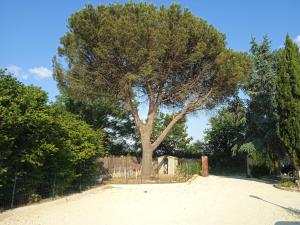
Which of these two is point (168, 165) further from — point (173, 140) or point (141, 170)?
point (173, 140)

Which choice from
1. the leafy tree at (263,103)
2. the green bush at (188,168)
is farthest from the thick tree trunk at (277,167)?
the green bush at (188,168)

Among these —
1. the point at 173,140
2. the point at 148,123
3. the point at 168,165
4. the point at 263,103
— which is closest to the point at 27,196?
the point at 148,123

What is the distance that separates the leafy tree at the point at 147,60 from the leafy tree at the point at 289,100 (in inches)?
257

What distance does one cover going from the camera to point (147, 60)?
25.7 m

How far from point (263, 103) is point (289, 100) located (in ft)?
27.9

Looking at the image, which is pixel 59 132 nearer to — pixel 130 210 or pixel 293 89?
pixel 130 210

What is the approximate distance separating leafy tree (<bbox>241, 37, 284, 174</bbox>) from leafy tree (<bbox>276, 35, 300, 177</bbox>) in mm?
6457

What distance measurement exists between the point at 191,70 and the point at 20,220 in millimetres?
20217

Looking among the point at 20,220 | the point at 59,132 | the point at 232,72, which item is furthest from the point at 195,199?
the point at 232,72

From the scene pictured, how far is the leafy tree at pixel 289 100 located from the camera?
20047mm

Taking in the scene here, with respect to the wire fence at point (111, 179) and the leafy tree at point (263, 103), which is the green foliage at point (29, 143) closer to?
the wire fence at point (111, 179)

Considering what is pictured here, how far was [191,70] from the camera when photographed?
29203 millimetres

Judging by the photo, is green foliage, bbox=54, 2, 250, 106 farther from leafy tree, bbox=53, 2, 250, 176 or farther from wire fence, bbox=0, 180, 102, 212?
wire fence, bbox=0, 180, 102, 212

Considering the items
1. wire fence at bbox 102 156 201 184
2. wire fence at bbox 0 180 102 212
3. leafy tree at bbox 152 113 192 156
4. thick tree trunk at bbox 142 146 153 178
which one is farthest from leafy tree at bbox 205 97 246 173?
wire fence at bbox 0 180 102 212
